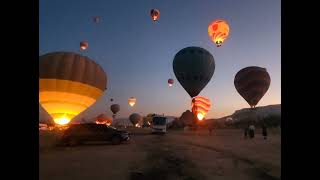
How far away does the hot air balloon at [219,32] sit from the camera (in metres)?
41.4

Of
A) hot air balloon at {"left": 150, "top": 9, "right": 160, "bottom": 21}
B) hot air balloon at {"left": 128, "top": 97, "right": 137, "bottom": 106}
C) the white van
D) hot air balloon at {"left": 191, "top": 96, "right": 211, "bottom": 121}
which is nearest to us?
hot air balloon at {"left": 150, "top": 9, "right": 160, "bottom": 21}

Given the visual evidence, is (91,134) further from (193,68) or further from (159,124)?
(159,124)

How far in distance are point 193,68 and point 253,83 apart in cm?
1032

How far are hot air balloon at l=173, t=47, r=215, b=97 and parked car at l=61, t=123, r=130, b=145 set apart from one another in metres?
16.4

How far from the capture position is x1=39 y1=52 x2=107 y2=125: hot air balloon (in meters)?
32.2

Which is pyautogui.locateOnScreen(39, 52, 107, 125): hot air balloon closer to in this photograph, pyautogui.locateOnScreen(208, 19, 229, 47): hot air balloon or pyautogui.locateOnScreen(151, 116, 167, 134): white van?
pyautogui.locateOnScreen(208, 19, 229, 47): hot air balloon

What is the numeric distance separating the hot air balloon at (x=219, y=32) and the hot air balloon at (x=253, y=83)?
26.8ft

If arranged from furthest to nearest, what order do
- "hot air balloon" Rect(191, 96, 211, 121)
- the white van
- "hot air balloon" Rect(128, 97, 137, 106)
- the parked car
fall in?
"hot air balloon" Rect(128, 97, 137, 106) < "hot air balloon" Rect(191, 96, 211, 121) < the white van < the parked car

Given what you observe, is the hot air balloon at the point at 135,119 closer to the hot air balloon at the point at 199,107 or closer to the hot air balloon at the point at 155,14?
the hot air balloon at the point at 199,107

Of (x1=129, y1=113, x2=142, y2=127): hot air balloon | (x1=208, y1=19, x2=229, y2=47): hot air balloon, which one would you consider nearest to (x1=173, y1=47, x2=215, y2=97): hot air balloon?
(x1=208, y1=19, x2=229, y2=47): hot air balloon

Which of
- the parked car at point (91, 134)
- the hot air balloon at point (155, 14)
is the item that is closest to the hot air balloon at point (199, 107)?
the hot air balloon at point (155, 14)
